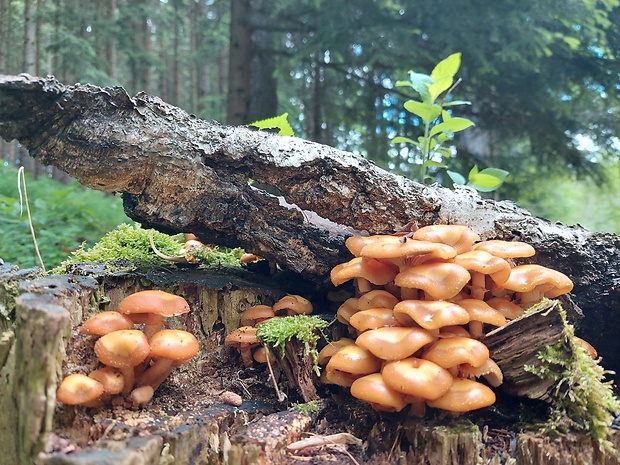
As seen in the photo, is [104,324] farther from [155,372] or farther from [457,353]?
[457,353]

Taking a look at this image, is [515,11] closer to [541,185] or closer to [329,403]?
[541,185]

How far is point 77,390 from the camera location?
1830 mm

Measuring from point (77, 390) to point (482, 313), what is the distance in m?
1.92

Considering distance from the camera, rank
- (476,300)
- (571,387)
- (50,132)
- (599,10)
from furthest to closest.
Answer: (599,10) → (50,132) → (476,300) → (571,387)

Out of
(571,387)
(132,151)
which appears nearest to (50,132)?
(132,151)

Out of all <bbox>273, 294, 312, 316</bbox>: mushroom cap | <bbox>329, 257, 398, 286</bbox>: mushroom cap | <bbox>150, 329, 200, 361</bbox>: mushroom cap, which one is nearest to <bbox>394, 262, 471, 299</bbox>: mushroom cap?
<bbox>329, 257, 398, 286</bbox>: mushroom cap

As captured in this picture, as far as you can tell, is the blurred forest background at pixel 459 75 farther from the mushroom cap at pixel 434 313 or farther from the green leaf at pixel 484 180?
the mushroom cap at pixel 434 313

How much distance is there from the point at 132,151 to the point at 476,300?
2128 millimetres

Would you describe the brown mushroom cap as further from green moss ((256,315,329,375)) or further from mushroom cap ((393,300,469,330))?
green moss ((256,315,329,375))

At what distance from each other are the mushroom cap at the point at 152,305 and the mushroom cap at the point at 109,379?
11.5 inches

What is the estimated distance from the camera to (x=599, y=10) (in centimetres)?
661

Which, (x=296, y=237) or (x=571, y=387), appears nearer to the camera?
(x=571, y=387)

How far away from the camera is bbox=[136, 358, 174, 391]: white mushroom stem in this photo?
223 centimetres

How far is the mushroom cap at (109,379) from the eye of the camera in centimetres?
201
